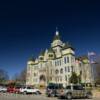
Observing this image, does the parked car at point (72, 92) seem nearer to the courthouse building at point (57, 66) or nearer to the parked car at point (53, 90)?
the parked car at point (53, 90)

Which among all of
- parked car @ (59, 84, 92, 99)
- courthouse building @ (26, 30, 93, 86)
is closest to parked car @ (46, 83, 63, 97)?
parked car @ (59, 84, 92, 99)

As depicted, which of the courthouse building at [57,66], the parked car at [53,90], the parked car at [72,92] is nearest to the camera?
the parked car at [72,92]

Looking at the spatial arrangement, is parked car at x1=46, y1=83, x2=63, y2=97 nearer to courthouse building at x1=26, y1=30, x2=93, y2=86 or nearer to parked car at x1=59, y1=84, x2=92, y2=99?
parked car at x1=59, y1=84, x2=92, y2=99

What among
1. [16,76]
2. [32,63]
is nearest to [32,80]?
[32,63]

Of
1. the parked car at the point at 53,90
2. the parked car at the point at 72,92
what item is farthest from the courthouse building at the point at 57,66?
the parked car at the point at 72,92

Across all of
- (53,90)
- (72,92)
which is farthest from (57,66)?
(72,92)

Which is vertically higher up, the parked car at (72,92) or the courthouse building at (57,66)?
the courthouse building at (57,66)

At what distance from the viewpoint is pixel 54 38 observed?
11750cm

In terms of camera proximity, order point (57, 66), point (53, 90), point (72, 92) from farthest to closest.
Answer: point (57, 66), point (53, 90), point (72, 92)

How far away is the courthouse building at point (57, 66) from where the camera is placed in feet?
316

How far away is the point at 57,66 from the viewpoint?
342 feet

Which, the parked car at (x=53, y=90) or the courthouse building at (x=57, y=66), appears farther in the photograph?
the courthouse building at (x=57, y=66)

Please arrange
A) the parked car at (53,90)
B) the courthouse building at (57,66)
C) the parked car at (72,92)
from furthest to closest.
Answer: the courthouse building at (57,66) → the parked car at (53,90) → the parked car at (72,92)

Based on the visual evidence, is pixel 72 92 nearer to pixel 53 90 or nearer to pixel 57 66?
pixel 53 90
